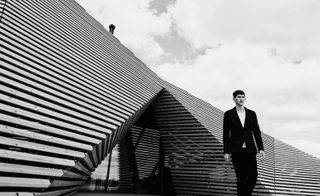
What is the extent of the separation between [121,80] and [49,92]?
3929 mm

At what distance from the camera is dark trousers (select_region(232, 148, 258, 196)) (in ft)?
12.2

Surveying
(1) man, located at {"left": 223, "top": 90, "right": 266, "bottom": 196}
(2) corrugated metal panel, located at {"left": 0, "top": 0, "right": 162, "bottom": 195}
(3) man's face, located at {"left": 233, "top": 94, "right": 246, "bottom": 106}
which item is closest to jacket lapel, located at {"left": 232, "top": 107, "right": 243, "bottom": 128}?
(1) man, located at {"left": 223, "top": 90, "right": 266, "bottom": 196}

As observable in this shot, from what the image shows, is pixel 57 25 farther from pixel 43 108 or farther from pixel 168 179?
pixel 168 179

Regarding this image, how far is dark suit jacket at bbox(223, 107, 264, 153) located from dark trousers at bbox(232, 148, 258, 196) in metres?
0.08

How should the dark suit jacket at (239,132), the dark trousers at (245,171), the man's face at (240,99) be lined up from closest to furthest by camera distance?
1. the dark trousers at (245,171)
2. the dark suit jacket at (239,132)
3. the man's face at (240,99)

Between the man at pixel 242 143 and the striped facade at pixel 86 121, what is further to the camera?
the striped facade at pixel 86 121

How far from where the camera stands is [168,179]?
13.8 metres

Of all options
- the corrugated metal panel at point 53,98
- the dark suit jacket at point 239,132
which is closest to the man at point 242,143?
the dark suit jacket at point 239,132

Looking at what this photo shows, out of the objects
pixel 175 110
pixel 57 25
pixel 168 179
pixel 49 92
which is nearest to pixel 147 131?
pixel 168 179

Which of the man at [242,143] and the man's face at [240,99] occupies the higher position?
the man's face at [240,99]

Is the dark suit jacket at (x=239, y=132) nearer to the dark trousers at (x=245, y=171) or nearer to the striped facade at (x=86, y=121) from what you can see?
the dark trousers at (x=245, y=171)

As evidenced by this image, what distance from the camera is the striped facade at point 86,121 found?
4.09m

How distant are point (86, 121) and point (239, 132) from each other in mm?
3086

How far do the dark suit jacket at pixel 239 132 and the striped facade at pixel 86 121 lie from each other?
2315 mm
